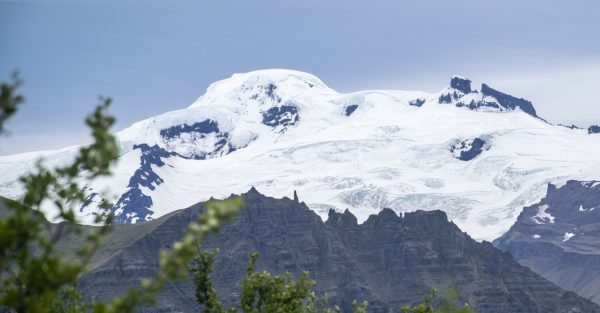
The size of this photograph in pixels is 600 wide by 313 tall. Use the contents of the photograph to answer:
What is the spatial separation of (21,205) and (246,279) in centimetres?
2347

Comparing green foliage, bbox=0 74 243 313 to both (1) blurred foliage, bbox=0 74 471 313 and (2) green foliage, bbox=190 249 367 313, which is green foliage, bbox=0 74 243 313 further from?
(2) green foliage, bbox=190 249 367 313

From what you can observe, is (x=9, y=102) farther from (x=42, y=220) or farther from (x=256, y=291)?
(x=256, y=291)

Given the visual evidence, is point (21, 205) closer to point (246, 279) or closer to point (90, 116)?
point (90, 116)

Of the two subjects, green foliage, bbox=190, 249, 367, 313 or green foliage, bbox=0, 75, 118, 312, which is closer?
green foliage, bbox=0, 75, 118, 312

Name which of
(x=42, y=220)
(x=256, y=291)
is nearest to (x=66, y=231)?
(x=42, y=220)

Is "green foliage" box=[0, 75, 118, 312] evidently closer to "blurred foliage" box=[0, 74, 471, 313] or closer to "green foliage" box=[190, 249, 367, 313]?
"blurred foliage" box=[0, 74, 471, 313]

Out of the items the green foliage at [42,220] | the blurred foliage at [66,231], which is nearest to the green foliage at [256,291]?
the blurred foliage at [66,231]

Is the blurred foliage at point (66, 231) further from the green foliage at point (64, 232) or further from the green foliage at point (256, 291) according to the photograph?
the green foliage at point (256, 291)

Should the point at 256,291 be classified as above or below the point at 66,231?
below

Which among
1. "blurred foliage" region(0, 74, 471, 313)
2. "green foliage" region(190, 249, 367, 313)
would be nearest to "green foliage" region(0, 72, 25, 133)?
"blurred foliage" region(0, 74, 471, 313)

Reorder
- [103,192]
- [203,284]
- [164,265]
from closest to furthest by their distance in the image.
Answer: [164,265], [103,192], [203,284]

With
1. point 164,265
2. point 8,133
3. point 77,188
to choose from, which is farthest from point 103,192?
point 164,265

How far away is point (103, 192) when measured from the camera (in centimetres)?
3312

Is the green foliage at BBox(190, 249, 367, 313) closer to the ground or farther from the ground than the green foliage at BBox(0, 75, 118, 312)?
closer to the ground
